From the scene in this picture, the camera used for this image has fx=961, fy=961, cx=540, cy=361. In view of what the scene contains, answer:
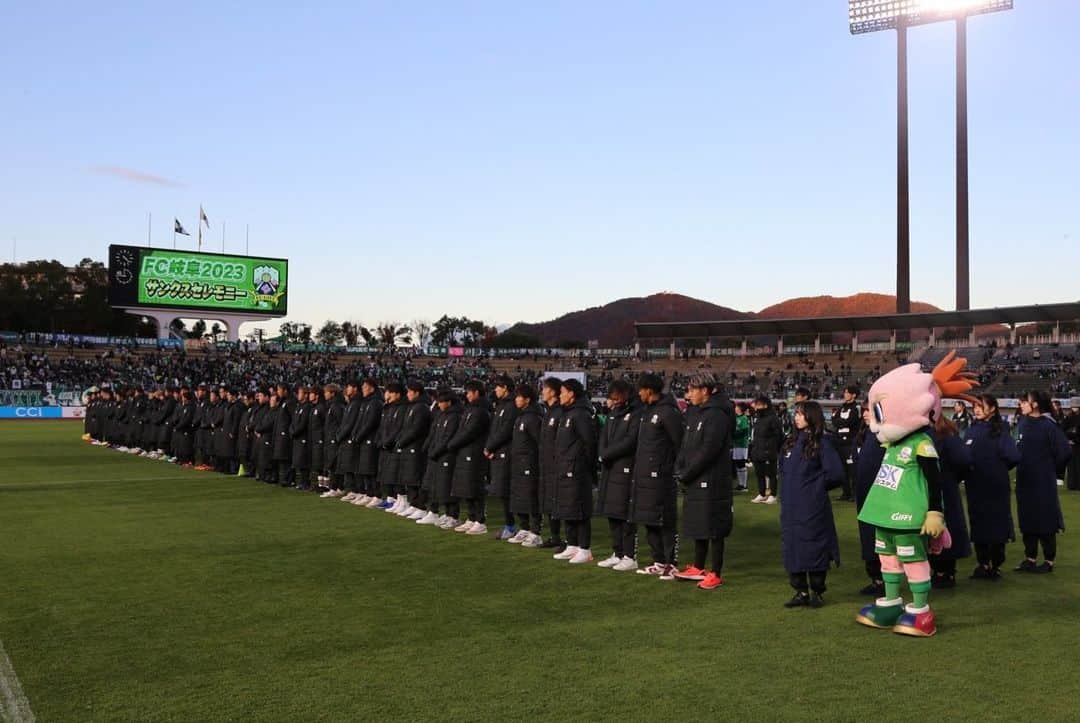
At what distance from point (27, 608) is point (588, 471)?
17.5 feet

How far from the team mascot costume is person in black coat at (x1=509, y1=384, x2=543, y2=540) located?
14.9 ft

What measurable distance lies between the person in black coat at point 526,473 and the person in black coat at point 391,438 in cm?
296

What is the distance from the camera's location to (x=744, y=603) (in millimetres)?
8055

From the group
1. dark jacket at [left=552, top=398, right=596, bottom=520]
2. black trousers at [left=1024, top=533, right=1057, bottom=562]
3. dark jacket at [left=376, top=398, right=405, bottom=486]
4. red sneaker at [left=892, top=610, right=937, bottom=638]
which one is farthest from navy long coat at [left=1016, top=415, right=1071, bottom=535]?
dark jacket at [left=376, top=398, right=405, bottom=486]

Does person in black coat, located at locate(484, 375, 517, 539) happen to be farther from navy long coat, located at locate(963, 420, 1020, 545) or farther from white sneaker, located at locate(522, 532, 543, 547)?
navy long coat, located at locate(963, 420, 1020, 545)

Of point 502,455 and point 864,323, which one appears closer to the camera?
point 502,455

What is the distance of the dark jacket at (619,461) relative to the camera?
31.1 ft

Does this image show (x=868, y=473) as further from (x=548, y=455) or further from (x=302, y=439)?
(x=302, y=439)

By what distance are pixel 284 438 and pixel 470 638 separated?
38.0ft

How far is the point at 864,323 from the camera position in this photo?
70188 mm

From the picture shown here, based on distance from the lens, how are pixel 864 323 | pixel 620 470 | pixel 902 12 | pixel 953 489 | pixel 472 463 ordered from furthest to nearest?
pixel 864 323, pixel 902 12, pixel 472 463, pixel 620 470, pixel 953 489

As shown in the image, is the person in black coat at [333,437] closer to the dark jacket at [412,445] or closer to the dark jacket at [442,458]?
the dark jacket at [412,445]

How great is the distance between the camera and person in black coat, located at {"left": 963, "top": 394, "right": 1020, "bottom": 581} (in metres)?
9.12

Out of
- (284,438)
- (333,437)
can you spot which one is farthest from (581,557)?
(284,438)
